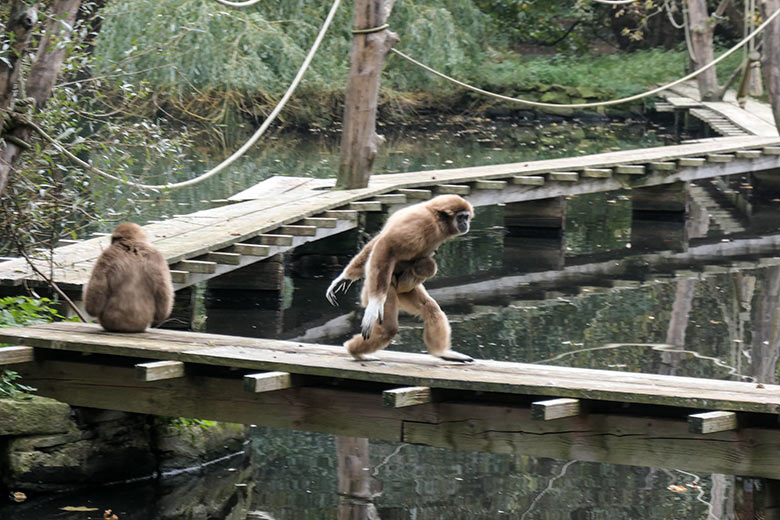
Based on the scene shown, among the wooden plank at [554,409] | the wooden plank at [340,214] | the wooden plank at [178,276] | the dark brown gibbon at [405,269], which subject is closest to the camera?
the wooden plank at [554,409]

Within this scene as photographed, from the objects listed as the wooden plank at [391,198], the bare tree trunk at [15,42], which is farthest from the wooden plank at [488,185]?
the bare tree trunk at [15,42]

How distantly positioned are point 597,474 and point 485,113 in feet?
77.2

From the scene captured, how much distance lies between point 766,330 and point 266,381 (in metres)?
6.22

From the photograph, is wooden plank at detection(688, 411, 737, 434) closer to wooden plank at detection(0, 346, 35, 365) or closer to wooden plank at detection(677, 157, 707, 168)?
wooden plank at detection(0, 346, 35, 365)

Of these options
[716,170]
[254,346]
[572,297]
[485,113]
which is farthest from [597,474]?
[485,113]

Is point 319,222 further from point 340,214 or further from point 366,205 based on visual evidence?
point 366,205

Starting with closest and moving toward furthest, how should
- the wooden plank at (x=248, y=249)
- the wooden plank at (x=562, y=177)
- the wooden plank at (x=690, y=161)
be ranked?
the wooden plank at (x=248, y=249) → the wooden plank at (x=562, y=177) → the wooden plank at (x=690, y=161)

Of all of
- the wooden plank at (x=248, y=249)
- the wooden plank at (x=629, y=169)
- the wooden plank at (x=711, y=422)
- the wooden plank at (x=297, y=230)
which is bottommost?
the wooden plank at (x=711, y=422)

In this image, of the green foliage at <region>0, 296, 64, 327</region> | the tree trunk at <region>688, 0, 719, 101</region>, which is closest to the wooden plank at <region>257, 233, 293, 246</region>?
the green foliage at <region>0, 296, 64, 327</region>

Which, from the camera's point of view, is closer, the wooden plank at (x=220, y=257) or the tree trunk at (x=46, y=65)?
the tree trunk at (x=46, y=65)

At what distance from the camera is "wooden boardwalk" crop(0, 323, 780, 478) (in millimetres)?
5383

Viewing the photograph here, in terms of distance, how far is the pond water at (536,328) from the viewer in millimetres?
6645

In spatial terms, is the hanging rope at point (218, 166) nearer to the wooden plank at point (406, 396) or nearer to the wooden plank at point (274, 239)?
the wooden plank at point (274, 239)

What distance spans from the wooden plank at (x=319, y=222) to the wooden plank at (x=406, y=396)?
593cm
